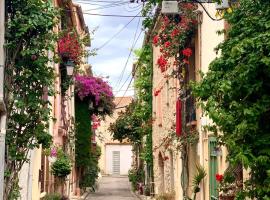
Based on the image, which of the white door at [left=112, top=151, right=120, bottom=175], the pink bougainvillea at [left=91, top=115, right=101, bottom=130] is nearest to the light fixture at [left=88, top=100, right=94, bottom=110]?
the pink bougainvillea at [left=91, top=115, right=101, bottom=130]

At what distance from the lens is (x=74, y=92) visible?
94.4 feet

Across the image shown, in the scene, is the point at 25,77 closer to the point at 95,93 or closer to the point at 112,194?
the point at 95,93

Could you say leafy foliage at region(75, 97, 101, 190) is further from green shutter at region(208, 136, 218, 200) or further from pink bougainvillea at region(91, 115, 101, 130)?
green shutter at region(208, 136, 218, 200)

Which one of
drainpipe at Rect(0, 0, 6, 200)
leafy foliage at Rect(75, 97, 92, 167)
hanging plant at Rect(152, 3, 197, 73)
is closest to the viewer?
drainpipe at Rect(0, 0, 6, 200)

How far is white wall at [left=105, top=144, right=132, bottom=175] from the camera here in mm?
65188

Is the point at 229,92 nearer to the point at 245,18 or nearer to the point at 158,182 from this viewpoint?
the point at 245,18

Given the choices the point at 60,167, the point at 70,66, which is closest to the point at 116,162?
the point at 70,66

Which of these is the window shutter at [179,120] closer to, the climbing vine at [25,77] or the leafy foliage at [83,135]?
the climbing vine at [25,77]

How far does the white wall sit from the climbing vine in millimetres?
55893

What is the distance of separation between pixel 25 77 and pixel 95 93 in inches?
779

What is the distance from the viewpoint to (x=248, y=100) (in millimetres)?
7086

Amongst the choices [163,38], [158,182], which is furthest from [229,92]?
[158,182]

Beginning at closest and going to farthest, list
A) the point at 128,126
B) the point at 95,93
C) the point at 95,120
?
the point at 95,93, the point at 95,120, the point at 128,126

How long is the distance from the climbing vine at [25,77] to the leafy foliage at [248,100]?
325 cm
